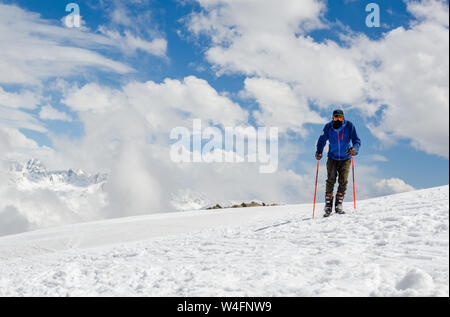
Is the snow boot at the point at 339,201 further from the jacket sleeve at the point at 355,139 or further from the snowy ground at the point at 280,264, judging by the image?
the jacket sleeve at the point at 355,139

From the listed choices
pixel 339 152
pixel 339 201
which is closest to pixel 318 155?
pixel 339 152

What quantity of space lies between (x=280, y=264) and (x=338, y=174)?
5.68 meters

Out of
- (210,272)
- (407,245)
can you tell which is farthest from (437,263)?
(210,272)

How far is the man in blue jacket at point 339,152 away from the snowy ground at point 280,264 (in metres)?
1.10

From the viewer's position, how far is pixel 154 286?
5469 mm

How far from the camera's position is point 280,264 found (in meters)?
5.79

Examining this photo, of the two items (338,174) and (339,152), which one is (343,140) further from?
(338,174)

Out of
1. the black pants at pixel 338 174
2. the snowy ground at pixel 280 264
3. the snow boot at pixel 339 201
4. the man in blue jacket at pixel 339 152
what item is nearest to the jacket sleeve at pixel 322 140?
the man in blue jacket at pixel 339 152

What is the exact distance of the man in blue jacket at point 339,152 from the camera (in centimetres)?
1039

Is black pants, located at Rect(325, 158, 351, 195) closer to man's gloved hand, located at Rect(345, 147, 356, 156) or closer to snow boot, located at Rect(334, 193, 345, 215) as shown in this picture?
snow boot, located at Rect(334, 193, 345, 215)

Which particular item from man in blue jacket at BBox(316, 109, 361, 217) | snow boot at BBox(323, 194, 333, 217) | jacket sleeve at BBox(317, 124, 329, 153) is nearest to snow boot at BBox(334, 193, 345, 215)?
man in blue jacket at BBox(316, 109, 361, 217)
